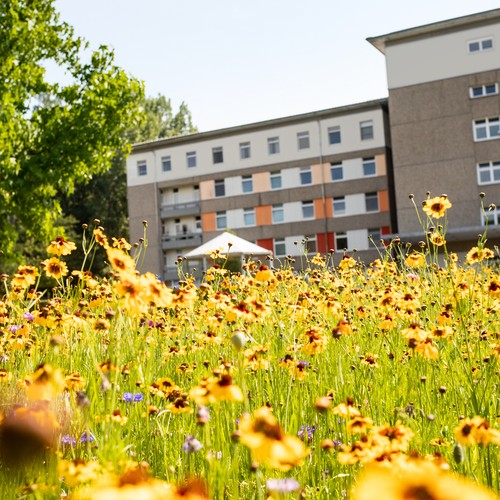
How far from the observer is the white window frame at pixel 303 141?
3409 cm

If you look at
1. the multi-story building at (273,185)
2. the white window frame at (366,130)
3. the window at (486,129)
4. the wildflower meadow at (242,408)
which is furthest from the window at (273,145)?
the wildflower meadow at (242,408)

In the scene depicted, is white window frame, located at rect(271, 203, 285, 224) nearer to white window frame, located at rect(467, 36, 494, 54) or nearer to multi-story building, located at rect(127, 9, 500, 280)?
multi-story building, located at rect(127, 9, 500, 280)

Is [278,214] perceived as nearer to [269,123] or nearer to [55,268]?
[269,123]

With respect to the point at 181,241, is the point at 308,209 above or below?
above

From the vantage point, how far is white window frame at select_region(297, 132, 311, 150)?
34.1 meters

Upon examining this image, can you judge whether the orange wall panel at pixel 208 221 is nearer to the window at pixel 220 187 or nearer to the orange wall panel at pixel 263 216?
the window at pixel 220 187

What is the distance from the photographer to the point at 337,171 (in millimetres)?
33375

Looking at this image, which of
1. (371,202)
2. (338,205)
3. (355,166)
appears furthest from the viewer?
(338,205)

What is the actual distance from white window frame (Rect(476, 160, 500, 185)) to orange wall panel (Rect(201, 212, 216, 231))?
15525 mm

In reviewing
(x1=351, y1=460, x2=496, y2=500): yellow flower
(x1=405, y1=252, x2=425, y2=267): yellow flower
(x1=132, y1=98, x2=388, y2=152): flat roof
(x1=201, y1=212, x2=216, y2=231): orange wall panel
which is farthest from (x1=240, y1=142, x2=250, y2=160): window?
(x1=351, y1=460, x2=496, y2=500): yellow flower

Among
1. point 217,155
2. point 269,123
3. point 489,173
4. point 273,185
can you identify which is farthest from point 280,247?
point 489,173

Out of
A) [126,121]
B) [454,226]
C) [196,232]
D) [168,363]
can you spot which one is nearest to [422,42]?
[454,226]

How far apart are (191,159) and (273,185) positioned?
5.74 metres

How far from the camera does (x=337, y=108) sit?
3253cm
